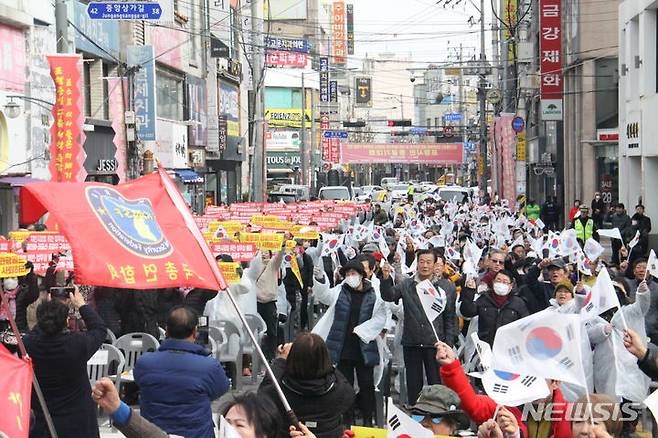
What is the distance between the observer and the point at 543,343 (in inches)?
237

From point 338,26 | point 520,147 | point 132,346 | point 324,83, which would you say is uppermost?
point 338,26

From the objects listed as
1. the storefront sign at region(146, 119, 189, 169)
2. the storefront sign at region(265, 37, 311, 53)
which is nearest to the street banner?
the storefront sign at region(146, 119, 189, 169)

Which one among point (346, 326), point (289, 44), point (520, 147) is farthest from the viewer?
point (289, 44)

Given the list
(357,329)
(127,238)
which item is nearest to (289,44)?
(357,329)

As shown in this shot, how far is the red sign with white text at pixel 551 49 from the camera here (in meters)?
40.3

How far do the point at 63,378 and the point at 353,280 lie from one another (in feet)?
13.0

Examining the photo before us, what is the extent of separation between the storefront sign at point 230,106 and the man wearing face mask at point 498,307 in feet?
142

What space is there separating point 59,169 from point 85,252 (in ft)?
61.8

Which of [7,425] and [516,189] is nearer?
[7,425]

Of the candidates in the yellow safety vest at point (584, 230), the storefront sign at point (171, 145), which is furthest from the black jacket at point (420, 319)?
the storefront sign at point (171, 145)

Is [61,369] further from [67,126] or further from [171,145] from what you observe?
[171,145]

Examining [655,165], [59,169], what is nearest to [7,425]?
[59,169]

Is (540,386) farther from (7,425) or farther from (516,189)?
(516,189)

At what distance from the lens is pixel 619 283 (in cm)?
1175
